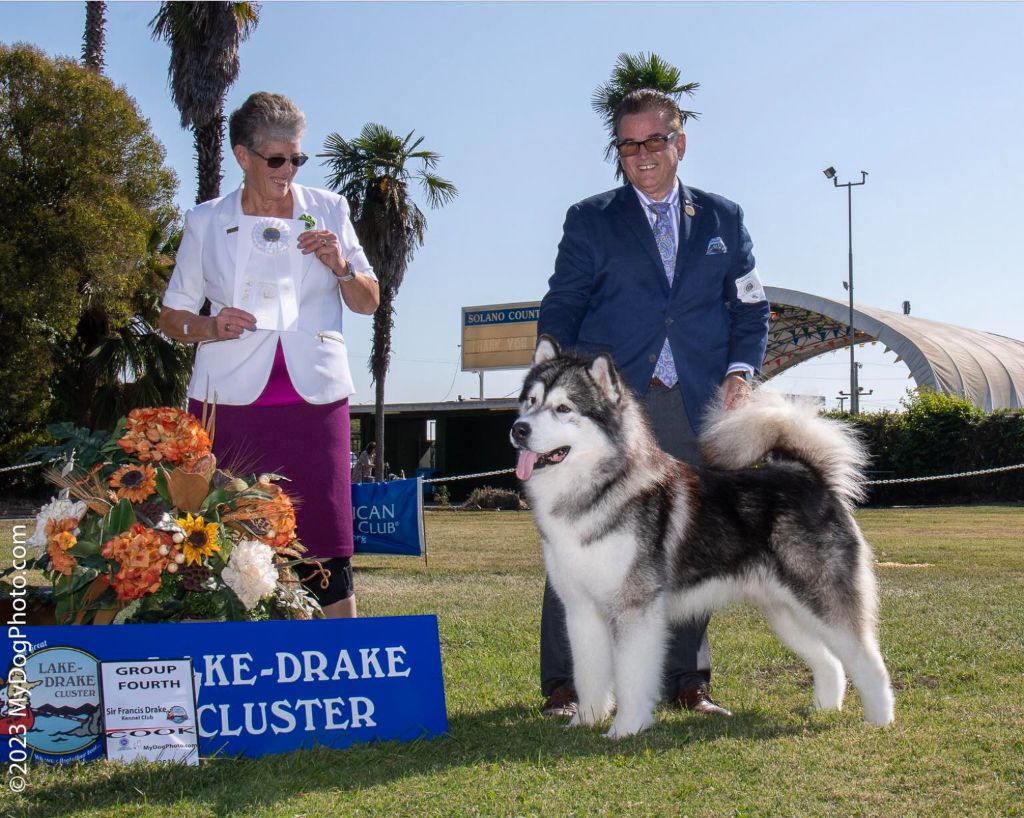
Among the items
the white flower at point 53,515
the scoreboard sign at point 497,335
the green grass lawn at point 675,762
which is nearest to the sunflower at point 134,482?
the white flower at point 53,515

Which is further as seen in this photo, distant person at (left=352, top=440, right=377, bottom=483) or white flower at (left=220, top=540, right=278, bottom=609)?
distant person at (left=352, top=440, right=377, bottom=483)

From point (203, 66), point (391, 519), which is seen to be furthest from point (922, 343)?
point (391, 519)

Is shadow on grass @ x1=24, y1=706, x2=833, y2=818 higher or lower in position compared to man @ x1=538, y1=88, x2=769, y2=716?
lower

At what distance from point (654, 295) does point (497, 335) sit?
3340cm

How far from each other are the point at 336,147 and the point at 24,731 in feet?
63.2

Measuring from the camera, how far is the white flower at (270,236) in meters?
3.55

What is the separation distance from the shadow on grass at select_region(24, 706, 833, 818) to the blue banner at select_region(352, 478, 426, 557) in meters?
5.85

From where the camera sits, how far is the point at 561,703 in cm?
389

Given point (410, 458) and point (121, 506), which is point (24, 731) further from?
point (410, 458)

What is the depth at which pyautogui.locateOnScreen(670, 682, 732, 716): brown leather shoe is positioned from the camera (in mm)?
3817

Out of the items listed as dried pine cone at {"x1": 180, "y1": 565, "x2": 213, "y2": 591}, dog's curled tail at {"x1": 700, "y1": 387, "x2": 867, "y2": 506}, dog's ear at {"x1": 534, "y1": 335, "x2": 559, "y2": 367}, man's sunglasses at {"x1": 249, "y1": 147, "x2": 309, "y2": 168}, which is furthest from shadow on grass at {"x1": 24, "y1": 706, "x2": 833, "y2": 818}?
man's sunglasses at {"x1": 249, "y1": 147, "x2": 309, "y2": 168}

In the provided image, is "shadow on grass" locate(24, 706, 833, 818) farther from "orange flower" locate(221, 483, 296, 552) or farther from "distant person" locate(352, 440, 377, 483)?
"distant person" locate(352, 440, 377, 483)

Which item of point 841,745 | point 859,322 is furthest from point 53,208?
point 859,322

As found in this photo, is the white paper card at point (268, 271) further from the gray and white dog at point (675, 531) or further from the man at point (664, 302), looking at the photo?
the man at point (664, 302)
